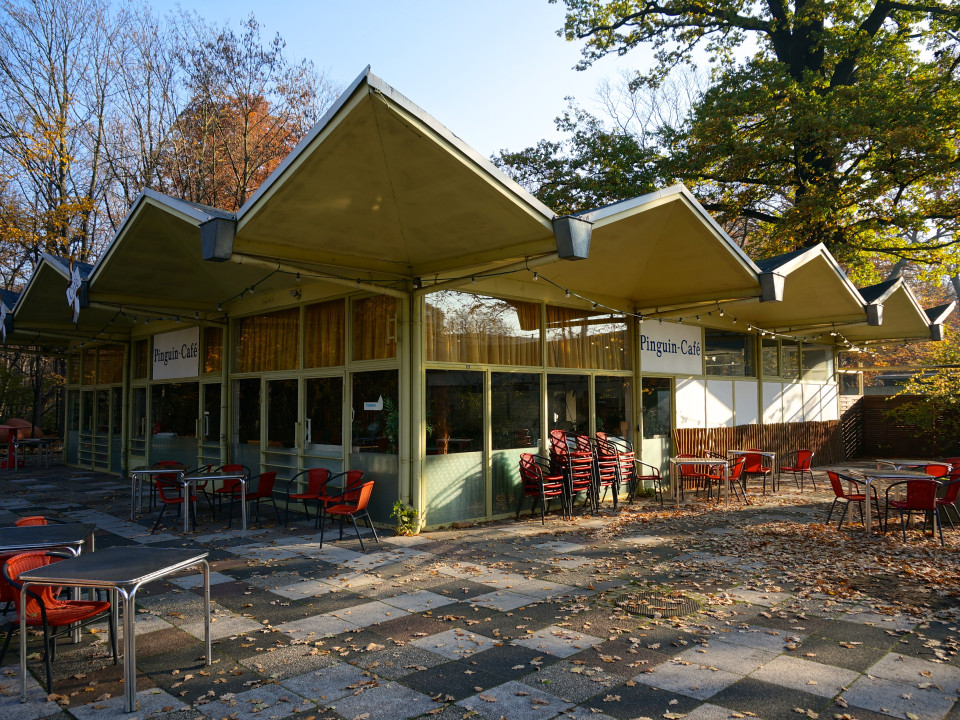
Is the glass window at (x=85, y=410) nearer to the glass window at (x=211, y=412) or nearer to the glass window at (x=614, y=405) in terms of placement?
→ the glass window at (x=211, y=412)

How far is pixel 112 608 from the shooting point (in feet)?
15.4

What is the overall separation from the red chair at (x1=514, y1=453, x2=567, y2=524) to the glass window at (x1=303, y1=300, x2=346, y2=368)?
3.02 meters

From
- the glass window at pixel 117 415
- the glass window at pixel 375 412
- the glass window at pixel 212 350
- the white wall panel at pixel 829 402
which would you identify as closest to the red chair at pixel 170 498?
the glass window at pixel 375 412

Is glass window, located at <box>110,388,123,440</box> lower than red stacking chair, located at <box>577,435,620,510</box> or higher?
higher

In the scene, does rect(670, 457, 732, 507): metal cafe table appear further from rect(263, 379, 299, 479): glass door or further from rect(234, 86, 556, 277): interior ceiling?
rect(263, 379, 299, 479): glass door

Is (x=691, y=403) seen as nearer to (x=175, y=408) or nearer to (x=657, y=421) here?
(x=657, y=421)

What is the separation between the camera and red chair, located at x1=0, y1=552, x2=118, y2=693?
164 inches

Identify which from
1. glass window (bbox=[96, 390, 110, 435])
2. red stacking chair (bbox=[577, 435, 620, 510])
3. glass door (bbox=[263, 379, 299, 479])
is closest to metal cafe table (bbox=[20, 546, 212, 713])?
glass door (bbox=[263, 379, 299, 479])

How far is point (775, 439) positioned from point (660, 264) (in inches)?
301

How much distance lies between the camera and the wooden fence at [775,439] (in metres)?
13.8

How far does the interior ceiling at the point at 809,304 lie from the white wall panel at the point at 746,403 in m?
1.39

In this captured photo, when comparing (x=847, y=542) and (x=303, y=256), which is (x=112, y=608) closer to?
(x=303, y=256)

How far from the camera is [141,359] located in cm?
1571

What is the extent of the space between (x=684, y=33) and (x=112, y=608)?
23116 mm
